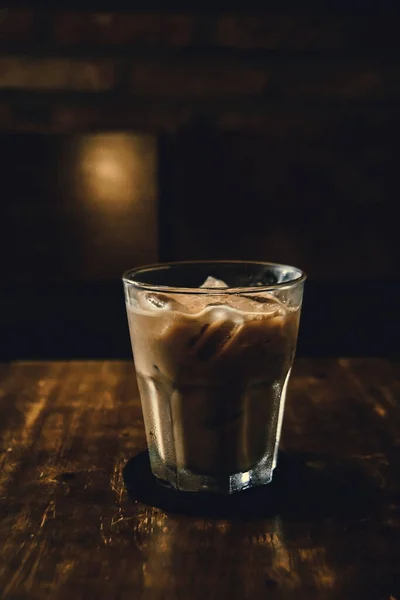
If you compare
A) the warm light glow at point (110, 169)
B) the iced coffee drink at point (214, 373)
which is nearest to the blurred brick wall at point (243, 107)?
the warm light glow at point (110, 169)

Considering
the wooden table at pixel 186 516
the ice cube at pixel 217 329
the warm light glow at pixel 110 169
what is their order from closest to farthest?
the wooden table at pixel 186 516
the ice cube at pixel 217 329
the warm light glow at pixel 110 169

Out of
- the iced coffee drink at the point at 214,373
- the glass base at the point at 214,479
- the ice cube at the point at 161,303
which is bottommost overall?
the glass base at the point at 214,479

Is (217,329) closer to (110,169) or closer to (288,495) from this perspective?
(288,495)

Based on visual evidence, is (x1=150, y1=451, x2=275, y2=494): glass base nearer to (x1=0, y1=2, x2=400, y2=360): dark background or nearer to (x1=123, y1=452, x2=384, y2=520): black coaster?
(x1=123, y1=452, x2=384, y2=520): black coaster

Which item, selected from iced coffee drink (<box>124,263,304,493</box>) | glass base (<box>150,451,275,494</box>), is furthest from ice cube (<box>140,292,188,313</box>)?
glass base (<box>150,451,275,494</box>)

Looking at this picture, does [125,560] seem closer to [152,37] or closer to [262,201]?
[262,201]

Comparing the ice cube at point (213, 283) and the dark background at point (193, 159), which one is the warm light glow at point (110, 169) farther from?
the ice cube at point (213, 283)
